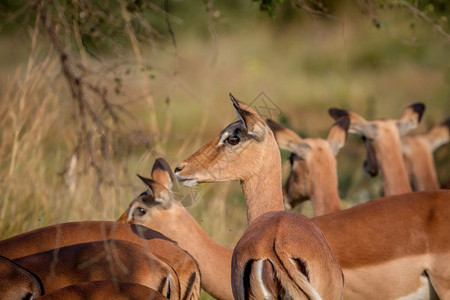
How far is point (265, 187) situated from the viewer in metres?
5.33

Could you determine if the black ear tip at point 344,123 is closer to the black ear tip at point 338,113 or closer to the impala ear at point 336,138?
the impala ear at point 336,138

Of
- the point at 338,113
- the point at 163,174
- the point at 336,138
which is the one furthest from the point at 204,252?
the point at 338,113

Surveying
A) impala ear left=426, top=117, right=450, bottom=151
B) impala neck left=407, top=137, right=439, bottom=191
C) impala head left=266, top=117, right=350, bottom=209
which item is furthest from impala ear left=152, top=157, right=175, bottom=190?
impala ear left=426, top=117, right=450, bottom=151

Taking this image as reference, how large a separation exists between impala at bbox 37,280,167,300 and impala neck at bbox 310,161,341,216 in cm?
271

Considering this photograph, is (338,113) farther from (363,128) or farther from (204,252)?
(204,252)

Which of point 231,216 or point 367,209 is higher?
point 367,209

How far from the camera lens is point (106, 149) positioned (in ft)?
12.4

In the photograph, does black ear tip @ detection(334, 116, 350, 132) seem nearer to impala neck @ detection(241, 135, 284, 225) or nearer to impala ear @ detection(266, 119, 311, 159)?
impala ear @ detection(266, 119, 311, 159)

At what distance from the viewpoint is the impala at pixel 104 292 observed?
414 centimetres

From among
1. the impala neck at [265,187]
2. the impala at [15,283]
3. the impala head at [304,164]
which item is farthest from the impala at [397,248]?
the impala at [15,283]

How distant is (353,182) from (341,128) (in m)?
2.38

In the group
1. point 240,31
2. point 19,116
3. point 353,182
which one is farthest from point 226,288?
point 240,31

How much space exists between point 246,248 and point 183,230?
1365 mm

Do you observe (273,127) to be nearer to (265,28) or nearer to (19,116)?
(19,116)
